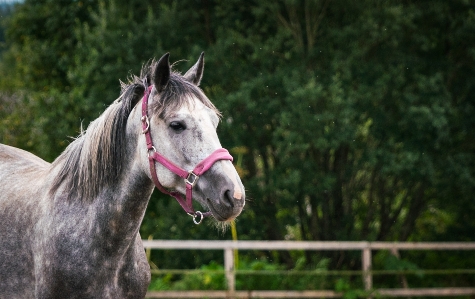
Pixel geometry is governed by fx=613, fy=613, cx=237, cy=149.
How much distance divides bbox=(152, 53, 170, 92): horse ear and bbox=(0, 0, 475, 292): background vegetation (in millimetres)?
6324

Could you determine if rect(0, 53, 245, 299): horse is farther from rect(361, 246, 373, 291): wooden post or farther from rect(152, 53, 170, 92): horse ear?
rect(361, 246, 373, 291): wooden post

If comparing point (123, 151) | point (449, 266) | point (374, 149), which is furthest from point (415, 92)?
point (123, 151)

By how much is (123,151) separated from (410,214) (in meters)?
9.23

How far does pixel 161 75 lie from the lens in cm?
322

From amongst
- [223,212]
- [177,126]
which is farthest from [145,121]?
[223,212]

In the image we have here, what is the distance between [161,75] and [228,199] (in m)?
0.77

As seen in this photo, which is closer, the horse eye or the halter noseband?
the halter noseband

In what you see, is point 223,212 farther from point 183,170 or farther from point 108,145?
point 108,145

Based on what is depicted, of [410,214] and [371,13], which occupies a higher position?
[371,13]

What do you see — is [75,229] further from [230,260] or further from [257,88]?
[257,88]

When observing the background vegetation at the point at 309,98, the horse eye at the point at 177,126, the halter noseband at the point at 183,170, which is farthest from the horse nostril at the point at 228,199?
the background vegetation at the point at 309,98

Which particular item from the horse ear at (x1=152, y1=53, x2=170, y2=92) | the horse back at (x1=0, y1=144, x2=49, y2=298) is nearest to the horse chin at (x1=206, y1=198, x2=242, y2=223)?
the horse ear at (x1=152, y1=53, x2=170, y2=92)

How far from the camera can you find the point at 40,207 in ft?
11.4

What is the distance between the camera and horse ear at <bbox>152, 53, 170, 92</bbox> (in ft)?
10.4
